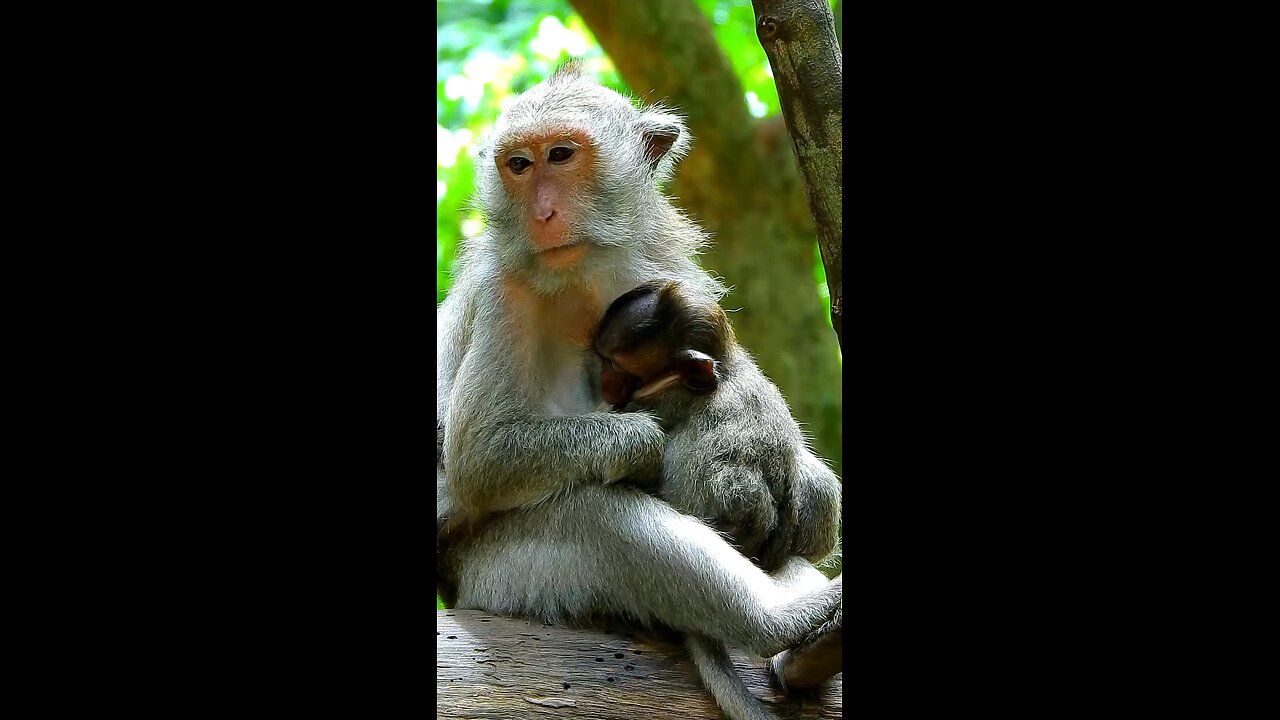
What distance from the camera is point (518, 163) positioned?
4430mm

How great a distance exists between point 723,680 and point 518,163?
6.94 feet

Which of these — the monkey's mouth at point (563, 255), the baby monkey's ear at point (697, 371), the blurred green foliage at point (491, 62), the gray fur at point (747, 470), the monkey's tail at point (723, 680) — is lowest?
the monkey's tail at point (723, 680)

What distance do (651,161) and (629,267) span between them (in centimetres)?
55

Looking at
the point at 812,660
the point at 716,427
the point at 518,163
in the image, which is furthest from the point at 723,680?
the point at 518,163

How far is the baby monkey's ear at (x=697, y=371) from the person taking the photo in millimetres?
4559

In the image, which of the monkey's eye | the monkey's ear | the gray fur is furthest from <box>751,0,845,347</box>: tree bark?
the monkey's ear

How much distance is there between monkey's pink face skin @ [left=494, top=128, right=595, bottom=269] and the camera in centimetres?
433

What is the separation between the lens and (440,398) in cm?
491

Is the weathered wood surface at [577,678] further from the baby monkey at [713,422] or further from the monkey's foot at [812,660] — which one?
the baby monkey at [713,422]

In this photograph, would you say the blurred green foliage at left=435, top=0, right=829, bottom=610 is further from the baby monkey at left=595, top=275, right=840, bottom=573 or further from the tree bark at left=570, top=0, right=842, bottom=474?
the baby monkey at left=595, top=275, right=840, bottom=573

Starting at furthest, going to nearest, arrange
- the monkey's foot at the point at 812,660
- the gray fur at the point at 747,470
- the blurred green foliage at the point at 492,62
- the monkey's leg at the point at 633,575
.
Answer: the blurred green foliage at the point at 492,62 → the gray fur at the point at 747,470 → the monkey's leg at the point at 633,575 → the monkey's foot at the point at 812,660

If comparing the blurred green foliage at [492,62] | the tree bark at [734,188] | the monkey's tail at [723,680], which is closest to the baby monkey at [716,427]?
the monkey's tail at [723,680]
